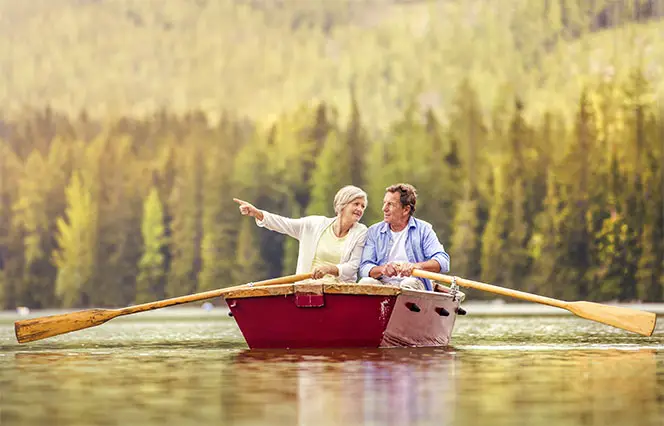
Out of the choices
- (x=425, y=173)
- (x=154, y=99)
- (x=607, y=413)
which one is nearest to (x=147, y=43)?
(x=154, y=99)

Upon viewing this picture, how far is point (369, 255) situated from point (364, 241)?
19cm

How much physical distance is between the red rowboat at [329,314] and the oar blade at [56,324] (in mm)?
1898

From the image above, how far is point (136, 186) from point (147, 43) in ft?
41.7

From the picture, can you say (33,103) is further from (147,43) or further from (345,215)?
(345,215)

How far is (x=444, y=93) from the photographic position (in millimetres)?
80688

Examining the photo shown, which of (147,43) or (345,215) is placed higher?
(147,43)

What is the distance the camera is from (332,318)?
51.8 feet

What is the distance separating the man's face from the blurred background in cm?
4926

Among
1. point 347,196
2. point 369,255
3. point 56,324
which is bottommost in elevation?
point 56,324

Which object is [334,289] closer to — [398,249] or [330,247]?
[330,247]

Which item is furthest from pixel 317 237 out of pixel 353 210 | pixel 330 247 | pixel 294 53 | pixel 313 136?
pixel 294 53

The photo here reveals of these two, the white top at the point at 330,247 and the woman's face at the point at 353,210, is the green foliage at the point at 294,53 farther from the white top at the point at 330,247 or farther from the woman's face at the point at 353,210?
the woman's face at the point at 353,210

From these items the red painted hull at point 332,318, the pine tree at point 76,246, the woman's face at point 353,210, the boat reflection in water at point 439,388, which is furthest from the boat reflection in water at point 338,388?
the pine tree at point 76,246

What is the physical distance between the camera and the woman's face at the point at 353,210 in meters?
16.3
